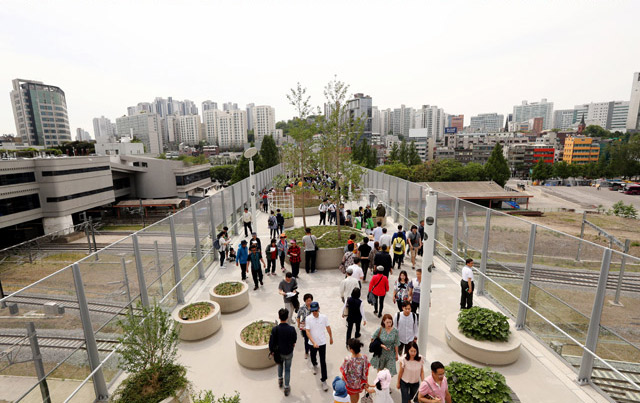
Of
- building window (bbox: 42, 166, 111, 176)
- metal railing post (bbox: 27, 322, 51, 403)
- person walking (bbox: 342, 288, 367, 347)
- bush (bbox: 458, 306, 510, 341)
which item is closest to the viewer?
metal railing post (bbox: 27, 322, 51, 403)

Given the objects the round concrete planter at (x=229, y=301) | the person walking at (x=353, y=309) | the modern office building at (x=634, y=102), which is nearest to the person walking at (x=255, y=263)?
the round concrete planter at (x=229, y=301)

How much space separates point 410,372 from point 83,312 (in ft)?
17.0

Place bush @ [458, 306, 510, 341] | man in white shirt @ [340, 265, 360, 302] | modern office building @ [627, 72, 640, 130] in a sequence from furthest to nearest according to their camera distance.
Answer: modern office building @ [627, 72, 640, 130], man in white shirt @ [340, 265, 360, 302], bush @ [458, 306, 510, 341]

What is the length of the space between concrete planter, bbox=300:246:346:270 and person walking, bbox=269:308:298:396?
5.91 m

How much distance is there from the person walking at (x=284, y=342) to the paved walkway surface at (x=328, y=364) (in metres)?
0.46

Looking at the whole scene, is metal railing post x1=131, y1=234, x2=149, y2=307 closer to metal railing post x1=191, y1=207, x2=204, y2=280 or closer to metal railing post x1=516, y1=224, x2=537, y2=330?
metal railing post x1=191, y1=207, x2=204, y2=280

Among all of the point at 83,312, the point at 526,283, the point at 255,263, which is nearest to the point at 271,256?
the point at 255,263

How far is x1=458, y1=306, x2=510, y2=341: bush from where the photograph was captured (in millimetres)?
6348

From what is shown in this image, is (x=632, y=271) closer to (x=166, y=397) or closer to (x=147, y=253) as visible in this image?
(x=166, y=397)

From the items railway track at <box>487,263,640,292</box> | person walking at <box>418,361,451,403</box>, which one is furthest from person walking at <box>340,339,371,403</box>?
railway track at <box>487,263,640,292</box>

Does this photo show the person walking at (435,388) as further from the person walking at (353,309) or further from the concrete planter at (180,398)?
the concrete planter at (180,398)

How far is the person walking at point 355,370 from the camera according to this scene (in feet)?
15.4

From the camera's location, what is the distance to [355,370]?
15.4 ft

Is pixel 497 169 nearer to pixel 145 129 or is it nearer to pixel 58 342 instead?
pixel 58 342
